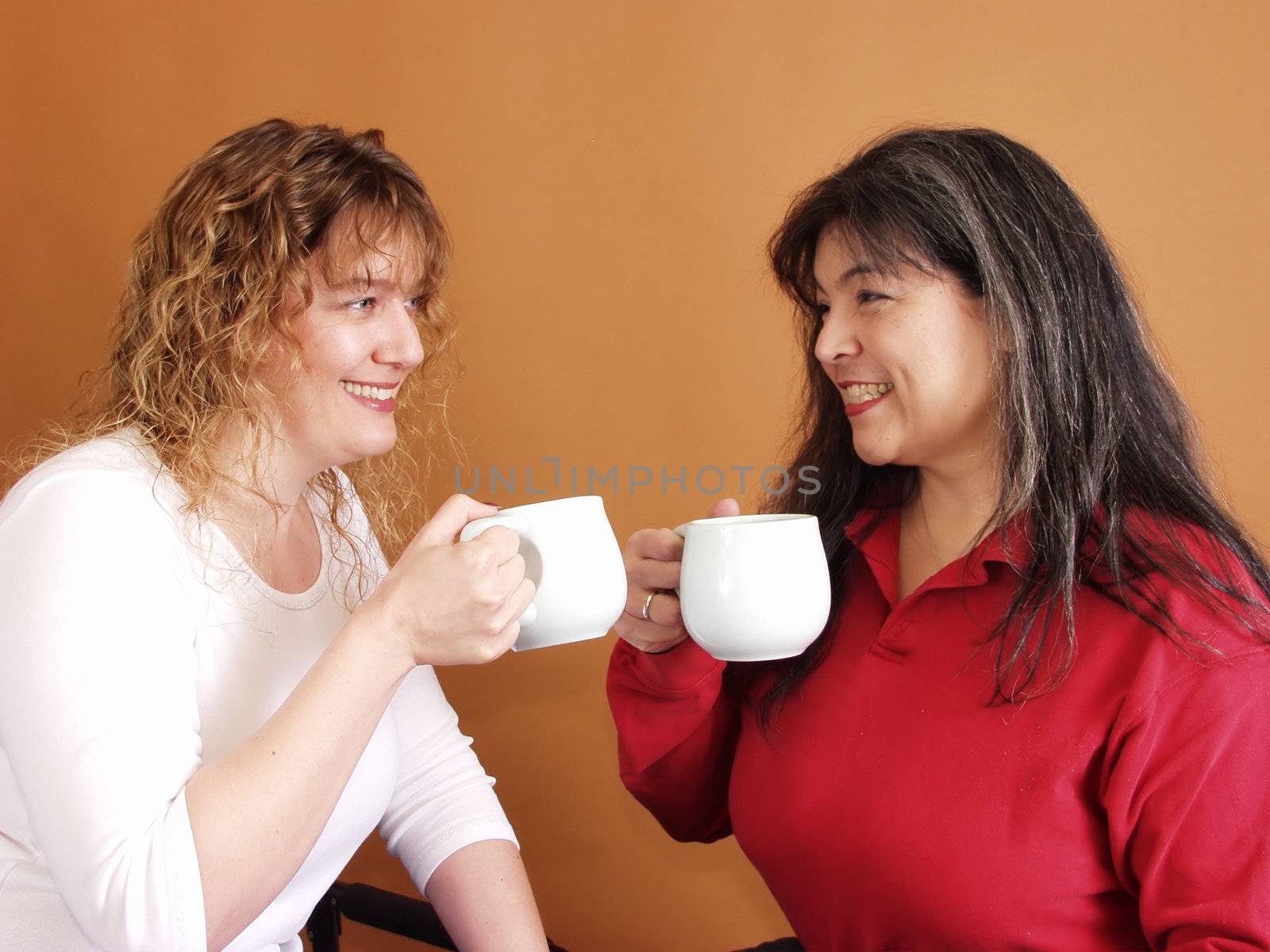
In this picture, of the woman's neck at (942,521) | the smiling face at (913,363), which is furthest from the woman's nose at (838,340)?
the woman's neck at (942,521)

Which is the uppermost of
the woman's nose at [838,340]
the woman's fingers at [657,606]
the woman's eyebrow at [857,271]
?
the woman's eyebrow at [857,271]

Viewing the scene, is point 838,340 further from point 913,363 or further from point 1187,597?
point 1187,597

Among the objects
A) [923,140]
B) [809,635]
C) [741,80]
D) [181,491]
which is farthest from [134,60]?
[809,635]

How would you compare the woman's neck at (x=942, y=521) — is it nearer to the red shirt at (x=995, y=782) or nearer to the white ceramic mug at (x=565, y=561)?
the red shirt at (x=995, y=782)

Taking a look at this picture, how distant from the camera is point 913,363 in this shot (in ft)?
3.38

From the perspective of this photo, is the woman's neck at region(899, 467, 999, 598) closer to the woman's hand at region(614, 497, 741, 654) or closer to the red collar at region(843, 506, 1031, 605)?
the red collar at region(843, 506, 1031, 605)

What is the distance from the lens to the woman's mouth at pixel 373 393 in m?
1.11

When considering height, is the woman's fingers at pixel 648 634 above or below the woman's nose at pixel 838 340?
below

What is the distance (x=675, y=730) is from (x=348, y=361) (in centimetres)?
50

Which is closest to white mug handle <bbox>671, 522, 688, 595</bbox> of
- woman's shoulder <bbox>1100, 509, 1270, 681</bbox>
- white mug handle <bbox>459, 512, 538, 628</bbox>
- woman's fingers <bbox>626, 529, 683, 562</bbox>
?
woman's fingers <bbox>626, 529, 683, 562</bbox>

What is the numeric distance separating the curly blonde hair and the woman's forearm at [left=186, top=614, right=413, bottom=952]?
0.96 feet

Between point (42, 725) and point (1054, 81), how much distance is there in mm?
1337

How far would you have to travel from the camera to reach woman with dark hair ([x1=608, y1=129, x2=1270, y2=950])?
2.77 feet

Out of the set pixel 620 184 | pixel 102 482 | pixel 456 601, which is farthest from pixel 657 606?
pixel 620 184
